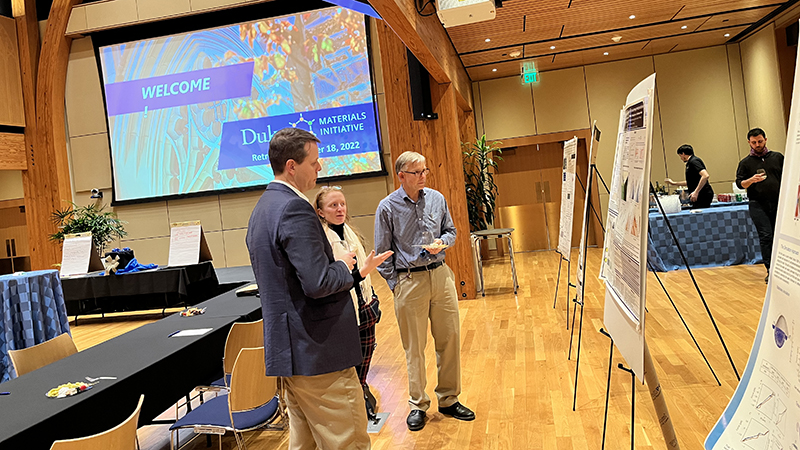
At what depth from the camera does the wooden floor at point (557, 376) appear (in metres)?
3.02

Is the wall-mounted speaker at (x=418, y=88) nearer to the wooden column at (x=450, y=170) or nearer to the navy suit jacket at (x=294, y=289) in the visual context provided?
the wooden column at (x=450, y=170)

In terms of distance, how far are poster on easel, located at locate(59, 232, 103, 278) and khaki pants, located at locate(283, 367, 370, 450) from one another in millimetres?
6925

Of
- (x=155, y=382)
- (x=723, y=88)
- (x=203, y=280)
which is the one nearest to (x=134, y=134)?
(x=203, y=280)

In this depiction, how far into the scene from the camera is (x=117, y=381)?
2486mm

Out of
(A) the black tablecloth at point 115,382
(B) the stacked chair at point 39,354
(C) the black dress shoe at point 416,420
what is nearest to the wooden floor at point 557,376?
(C) the black dress shoe at point 416,420

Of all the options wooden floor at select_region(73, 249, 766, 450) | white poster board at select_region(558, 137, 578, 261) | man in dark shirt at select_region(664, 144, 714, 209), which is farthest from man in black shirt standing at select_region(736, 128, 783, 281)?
white poster board at select_region(558, 137, 578, 261)

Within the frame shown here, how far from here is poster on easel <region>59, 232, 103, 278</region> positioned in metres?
7.74

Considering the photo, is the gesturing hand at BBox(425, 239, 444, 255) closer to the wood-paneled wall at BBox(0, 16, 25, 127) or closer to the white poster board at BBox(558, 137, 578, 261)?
the white poster board at BBox(558, 137, 578, 261)

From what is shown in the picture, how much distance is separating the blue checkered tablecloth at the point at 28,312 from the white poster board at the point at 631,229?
508 centimetres

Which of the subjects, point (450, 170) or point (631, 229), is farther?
point (450, 170)

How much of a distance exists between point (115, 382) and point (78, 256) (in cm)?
621

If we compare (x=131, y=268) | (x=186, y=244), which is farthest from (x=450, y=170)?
(x=131, y=268)

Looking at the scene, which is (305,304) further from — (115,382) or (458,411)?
(458,411)

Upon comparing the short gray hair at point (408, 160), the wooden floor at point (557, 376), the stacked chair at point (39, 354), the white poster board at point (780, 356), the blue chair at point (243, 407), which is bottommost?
the wooden floor at point (557, 376)
